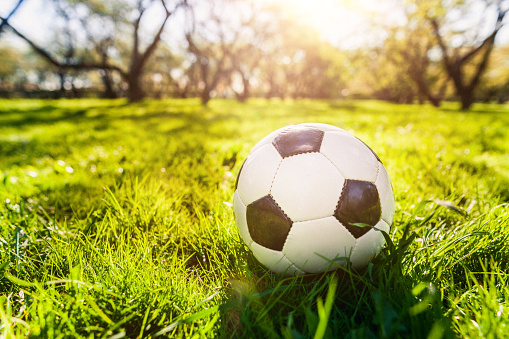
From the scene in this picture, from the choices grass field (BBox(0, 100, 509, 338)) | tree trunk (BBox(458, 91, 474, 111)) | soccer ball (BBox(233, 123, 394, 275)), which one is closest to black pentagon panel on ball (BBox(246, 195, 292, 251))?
soccer ball (BBox(233, 123, 394, 275))

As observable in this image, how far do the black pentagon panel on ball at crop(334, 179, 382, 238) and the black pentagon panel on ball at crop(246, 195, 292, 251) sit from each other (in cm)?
30

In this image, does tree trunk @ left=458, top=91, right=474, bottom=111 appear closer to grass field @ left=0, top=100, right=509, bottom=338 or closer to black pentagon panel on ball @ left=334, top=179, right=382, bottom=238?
grass field @ left=0, top=100, right=509, bottom=338

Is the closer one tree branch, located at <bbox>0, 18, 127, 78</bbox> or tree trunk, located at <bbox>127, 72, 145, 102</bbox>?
tree branch, located at <bbox>0, 18, 127, 78</bbox>

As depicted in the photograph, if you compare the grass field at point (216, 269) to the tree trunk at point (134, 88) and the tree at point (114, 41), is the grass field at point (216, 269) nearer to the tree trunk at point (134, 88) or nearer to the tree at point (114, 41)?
the tree at point (114, 41)

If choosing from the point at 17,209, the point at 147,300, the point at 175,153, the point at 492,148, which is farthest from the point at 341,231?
the point at 492,148

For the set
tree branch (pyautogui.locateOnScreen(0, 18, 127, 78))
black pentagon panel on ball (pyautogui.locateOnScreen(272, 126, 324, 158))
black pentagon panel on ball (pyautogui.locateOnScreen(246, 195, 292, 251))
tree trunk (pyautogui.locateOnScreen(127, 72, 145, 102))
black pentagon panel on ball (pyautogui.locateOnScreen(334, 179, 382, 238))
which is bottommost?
black pentagon panel on ball (pyautogui.locateOnScreen(246, 195, 292, 251))

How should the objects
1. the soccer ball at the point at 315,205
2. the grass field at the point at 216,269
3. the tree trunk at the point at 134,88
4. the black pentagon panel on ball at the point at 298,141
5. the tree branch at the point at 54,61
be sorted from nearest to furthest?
the grass field at the point at 216,269 → the soccer ball at the point at 315,205 → the black pentagon panel on ball at the point at 298,141 → the tree branch at the point at 54,61 → the tree trunk at the point at 134,88

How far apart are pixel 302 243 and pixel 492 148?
16.3 feet

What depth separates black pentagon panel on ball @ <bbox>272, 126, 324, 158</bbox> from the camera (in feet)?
5.24

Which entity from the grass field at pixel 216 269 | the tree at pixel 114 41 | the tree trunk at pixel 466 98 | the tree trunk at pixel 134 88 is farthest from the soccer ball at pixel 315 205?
the tree trunk at pixel 466 98

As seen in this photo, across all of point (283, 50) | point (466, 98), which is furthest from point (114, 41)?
point (466, 98)

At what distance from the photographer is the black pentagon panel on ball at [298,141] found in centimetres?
160

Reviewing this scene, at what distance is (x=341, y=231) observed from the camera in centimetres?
145

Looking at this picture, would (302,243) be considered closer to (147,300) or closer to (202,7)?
(147,300)
